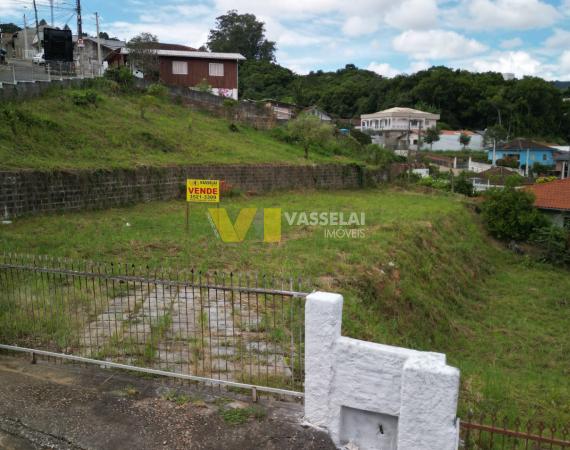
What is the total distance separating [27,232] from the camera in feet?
35.1

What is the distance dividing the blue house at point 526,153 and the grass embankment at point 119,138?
32518mm

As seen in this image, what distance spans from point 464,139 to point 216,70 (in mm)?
35818

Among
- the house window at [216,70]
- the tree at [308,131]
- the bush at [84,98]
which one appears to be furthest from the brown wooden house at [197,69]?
the bush at [84,98]

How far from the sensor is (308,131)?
90.1 feet

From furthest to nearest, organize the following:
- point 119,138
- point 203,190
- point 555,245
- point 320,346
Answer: point 555,245 < point 119,138 < point 203,190 < point 320,346

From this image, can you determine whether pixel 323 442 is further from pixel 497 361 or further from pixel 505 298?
pixel 505 298

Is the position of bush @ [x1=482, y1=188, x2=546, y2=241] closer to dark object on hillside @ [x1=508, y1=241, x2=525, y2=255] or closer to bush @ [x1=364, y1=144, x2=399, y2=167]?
dark object on hillside @ [x1=508, y1=241, x2=525, y2=255]

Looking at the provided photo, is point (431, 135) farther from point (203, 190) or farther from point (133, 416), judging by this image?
point (133, 416)

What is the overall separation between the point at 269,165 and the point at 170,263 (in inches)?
515

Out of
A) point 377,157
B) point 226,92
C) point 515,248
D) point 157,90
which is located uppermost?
point 226,92

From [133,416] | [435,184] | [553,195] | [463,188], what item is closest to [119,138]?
[133,416]

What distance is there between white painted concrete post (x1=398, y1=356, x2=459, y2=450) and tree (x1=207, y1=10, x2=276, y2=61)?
67880 mm

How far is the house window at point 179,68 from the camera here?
3234 centimetres

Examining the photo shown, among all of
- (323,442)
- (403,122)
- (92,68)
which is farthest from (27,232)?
(403,122)
